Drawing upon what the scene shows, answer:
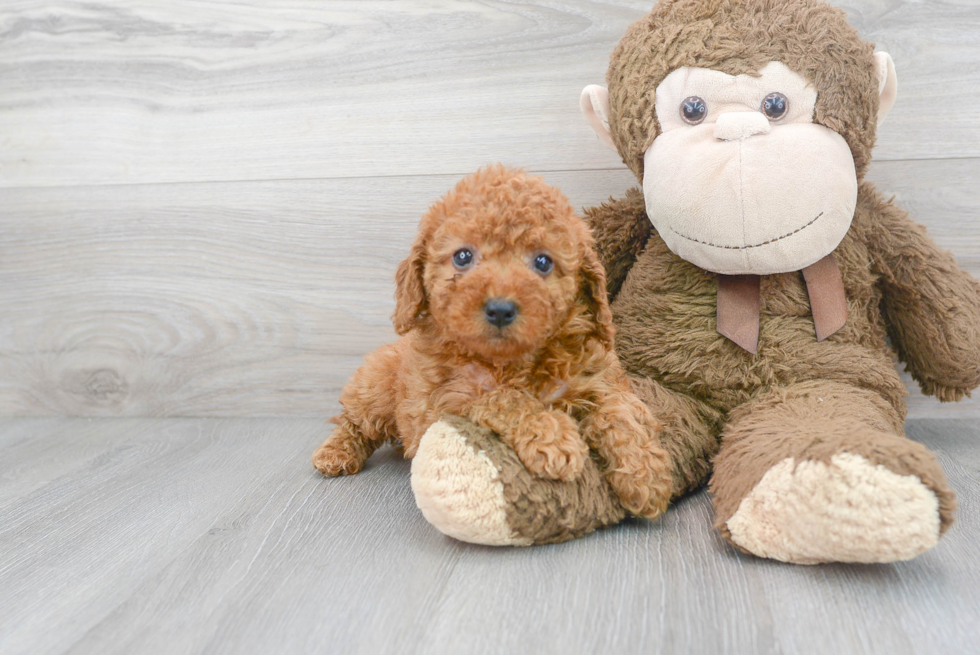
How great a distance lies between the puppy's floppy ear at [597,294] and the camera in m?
0.90

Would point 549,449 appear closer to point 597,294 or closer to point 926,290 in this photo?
point 597,294

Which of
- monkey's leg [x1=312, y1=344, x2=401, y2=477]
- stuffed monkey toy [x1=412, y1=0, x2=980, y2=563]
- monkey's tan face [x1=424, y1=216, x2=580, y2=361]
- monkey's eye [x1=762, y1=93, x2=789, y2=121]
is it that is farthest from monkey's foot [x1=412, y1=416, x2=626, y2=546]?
monkey's eye [x1=762, y1=93, x2=789, y2=121]

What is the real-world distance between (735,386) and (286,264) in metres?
0.85

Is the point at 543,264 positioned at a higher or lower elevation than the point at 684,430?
higher

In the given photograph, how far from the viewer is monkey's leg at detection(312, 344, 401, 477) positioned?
1.15m

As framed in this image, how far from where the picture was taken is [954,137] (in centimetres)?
124

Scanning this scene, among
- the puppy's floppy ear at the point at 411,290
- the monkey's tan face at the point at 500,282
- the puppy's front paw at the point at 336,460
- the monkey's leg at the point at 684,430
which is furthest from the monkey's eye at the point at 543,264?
the puppy's front paw at the point at 336,460

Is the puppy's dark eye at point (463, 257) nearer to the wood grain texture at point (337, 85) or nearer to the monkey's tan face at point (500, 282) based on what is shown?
the monkey's tan face at point (500, 282)

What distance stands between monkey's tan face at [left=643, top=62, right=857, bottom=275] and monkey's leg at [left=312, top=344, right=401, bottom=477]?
0.47 meters

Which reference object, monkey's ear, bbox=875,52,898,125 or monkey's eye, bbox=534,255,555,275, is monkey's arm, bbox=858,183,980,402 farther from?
monkey's eye, bbox=534,255,555,275

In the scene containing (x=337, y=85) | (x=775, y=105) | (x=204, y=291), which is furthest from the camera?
(x=204, y=291)

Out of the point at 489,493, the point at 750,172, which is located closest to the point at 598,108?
the point at 750,172

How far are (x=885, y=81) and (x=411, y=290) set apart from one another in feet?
2.33

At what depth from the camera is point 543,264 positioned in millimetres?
862
